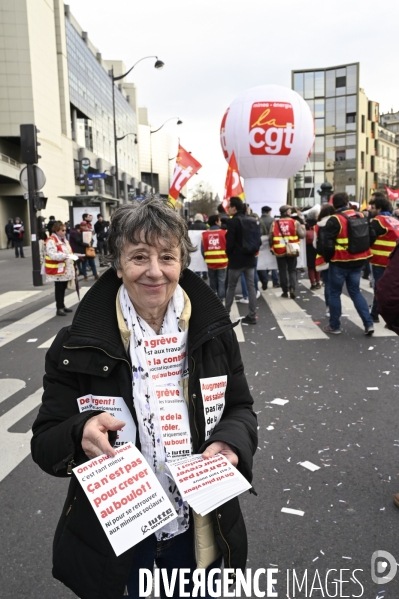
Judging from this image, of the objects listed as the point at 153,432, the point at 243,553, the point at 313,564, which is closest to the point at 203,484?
the point at 153,432

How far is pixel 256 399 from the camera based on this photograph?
525 centimetres

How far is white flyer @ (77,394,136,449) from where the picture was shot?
1.78 m

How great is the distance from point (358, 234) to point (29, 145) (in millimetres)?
10469

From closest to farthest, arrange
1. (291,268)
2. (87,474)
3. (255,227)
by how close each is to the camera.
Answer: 1. (87,474)
2. (255,227)
3. (291,268)

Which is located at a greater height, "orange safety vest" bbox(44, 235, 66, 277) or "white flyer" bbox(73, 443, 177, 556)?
"orange safety vest" bbox(44, 235, 66, 277)

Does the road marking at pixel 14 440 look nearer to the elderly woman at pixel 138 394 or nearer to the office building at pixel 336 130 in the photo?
the elderly woman at pixel 138 394

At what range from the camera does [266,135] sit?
2188cm

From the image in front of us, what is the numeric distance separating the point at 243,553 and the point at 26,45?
44.4 meters

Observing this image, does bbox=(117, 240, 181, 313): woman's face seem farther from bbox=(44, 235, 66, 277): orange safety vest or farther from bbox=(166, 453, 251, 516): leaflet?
bbox=(44, 235, 66, 277): orange safety vest

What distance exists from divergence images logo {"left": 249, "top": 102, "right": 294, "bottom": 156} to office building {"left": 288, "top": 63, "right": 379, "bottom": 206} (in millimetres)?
43067

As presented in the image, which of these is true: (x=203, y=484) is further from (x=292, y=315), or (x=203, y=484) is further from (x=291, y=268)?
(x=291, y=268)

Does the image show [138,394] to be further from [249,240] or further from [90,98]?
[90,98]

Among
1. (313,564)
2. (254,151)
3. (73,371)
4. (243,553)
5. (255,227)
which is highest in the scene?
(254,151)

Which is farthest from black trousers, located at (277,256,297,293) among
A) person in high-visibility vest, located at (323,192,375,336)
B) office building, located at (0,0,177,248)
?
office building, located at (0,0,177,248)
